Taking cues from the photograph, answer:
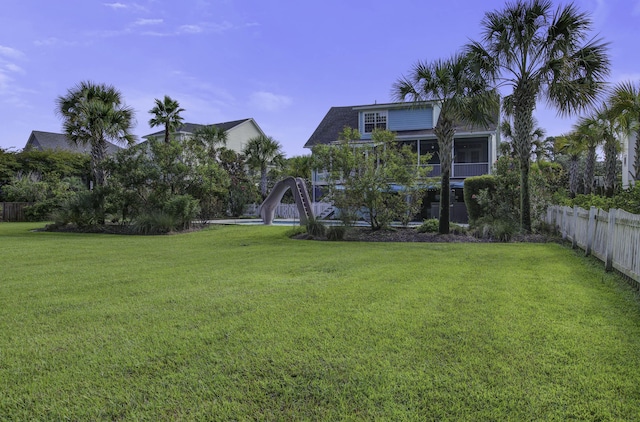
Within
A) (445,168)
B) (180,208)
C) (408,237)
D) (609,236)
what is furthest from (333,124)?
(609,236)

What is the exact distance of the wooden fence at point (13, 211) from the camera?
87.8 feet

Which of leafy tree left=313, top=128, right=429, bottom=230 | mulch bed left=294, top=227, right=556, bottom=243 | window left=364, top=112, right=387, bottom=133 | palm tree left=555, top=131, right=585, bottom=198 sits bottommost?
mulch bed left=294, top=227, right=556, bottom=243

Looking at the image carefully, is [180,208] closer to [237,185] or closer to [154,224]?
[154,224]

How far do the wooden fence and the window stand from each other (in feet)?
76.5

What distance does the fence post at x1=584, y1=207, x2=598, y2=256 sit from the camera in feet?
27.4

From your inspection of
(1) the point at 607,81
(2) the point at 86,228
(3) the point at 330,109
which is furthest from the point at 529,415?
(3) the point at 330,109

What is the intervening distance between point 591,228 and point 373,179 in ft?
21.9

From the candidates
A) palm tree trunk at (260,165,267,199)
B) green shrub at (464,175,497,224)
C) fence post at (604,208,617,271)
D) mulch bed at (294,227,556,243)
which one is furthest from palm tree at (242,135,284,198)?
fence post at (604,208,617,271)

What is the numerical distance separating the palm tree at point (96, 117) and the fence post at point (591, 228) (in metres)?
19.1

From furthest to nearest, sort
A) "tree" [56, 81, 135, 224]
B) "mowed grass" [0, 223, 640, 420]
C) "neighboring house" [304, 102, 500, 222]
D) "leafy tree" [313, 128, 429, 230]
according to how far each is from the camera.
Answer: "neighboring house" [304, 102, 500, 222] < "tree" [56, 81, 135, 224] < "leafy tree" [313, 128, 429, 230] < "mowed grass" [0, 223, 640, 420]

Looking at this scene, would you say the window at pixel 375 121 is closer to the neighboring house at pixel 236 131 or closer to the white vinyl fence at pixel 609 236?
the neighboring house at pixel 236 131

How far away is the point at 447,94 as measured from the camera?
13328 millimetres

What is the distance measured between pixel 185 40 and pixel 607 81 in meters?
14.8

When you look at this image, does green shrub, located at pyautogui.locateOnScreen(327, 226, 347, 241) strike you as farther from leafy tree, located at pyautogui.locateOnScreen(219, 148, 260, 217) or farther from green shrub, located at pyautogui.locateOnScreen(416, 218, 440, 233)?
leafy tree, located at pyautogui.locateOnScreen(219, 148, 260, 217)
